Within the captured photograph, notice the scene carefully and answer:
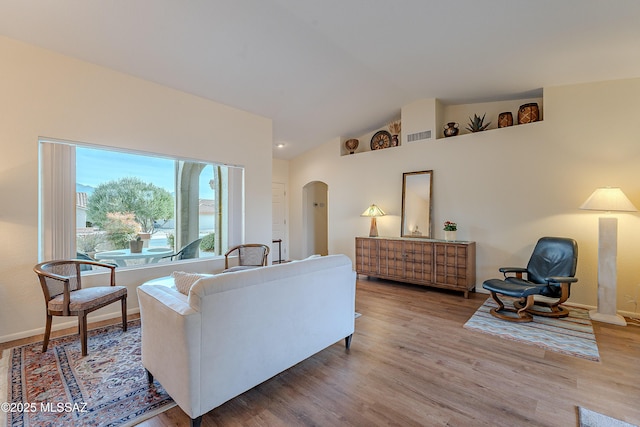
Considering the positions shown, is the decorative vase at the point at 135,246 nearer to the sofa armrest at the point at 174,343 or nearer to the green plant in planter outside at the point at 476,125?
the sofa armrest at the point at 174,343

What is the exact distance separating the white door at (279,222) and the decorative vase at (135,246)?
3601 mm

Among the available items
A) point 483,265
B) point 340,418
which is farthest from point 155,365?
point 483,265

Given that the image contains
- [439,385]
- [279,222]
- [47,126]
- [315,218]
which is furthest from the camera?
[315,218]

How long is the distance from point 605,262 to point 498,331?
1.64m

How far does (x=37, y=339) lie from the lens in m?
2.83

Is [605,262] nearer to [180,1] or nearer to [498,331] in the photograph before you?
[498,331]

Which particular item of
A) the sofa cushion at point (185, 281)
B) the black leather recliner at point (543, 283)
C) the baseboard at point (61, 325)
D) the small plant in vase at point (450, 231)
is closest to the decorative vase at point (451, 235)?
the small plant in vase at point (450, 231)

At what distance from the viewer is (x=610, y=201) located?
10.8 feet

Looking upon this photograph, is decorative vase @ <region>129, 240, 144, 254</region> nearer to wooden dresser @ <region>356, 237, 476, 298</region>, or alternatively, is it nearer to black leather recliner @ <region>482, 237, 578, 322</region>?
wooden dresser @ <region>356, 237, 476, 298</region>

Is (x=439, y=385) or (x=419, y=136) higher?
(x=419, y=136)

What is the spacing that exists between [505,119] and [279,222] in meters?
5.20

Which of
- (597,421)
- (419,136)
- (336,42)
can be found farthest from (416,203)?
(597,421)

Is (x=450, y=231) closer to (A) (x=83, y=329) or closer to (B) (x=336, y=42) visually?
(B) (x=336, y=42)

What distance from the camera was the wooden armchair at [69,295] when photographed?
247 centimetres
